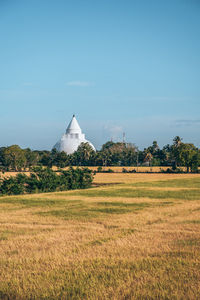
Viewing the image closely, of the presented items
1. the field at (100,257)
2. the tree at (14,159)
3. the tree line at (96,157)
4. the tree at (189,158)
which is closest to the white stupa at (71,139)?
the tree line at (96,157)

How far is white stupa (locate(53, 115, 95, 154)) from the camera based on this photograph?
16625 cm

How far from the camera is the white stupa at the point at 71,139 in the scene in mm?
166250

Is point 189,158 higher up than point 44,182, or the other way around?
point 189,158

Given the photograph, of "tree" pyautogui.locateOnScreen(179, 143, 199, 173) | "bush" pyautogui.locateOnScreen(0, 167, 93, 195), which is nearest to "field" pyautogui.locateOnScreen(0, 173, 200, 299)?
"bush" pyautogui.locateOnScreen(0, 167, 93, 195)

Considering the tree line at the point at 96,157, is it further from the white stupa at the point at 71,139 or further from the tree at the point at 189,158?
the white stupa at the point at 71,139

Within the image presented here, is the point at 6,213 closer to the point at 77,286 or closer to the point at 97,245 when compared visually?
the point at 97,245

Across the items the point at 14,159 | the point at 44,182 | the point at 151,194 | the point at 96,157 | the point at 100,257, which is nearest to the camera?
the point at 100,257

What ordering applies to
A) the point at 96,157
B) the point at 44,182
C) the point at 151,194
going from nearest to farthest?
the point at 151,194 < the point at 44,182 < the point at 96,157

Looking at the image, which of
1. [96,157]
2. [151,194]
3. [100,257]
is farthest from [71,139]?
[100,257]

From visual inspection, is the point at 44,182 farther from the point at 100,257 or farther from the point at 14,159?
the point at 14,159

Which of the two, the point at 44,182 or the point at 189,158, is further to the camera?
the point at 189,158

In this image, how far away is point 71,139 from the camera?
170 metres

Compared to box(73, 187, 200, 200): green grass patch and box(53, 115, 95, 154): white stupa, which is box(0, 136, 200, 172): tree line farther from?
box(73, 187, 200, 200): green grass patch

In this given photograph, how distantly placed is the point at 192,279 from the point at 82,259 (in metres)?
2.51
